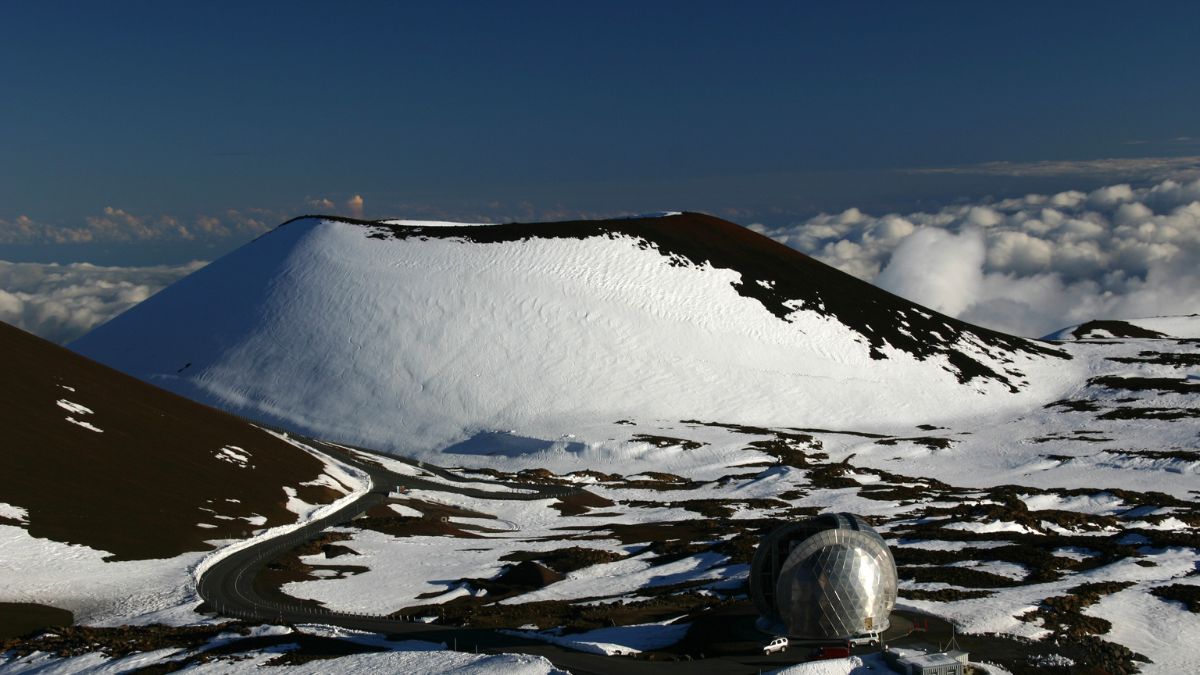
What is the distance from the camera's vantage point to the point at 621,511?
95.7m

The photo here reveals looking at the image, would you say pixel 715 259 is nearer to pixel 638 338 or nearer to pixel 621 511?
pixel 638 338

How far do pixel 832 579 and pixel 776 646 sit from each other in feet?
12.3

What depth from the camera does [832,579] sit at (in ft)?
142

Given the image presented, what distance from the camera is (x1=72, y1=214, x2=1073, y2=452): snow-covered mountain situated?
14538 cm

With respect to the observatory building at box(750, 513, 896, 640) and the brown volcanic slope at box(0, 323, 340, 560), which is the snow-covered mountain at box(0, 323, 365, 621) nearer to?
the brown volcanic slope at box(0, 323, 340, 560)

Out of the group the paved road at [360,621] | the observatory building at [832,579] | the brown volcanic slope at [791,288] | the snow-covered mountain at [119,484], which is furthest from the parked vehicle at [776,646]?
the brown volcanic slope at [791,288]

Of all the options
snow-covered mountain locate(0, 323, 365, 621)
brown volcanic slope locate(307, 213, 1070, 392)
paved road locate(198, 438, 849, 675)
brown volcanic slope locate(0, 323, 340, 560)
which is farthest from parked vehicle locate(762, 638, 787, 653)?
brown volcanic slope locate(307, 213, 1070, 392)

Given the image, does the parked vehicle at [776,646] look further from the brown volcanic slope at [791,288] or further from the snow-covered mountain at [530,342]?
the brown volcanic slope at [791,288]

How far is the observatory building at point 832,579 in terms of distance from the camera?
142 feet

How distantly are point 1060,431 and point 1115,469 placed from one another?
2743cm

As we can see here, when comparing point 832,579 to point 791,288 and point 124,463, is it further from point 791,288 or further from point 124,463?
point 791,288

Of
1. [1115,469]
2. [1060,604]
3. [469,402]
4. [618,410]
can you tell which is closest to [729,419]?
[618,410]

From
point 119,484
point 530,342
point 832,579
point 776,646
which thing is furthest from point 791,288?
point 776,646

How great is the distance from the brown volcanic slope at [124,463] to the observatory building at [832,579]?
45.7 metres
